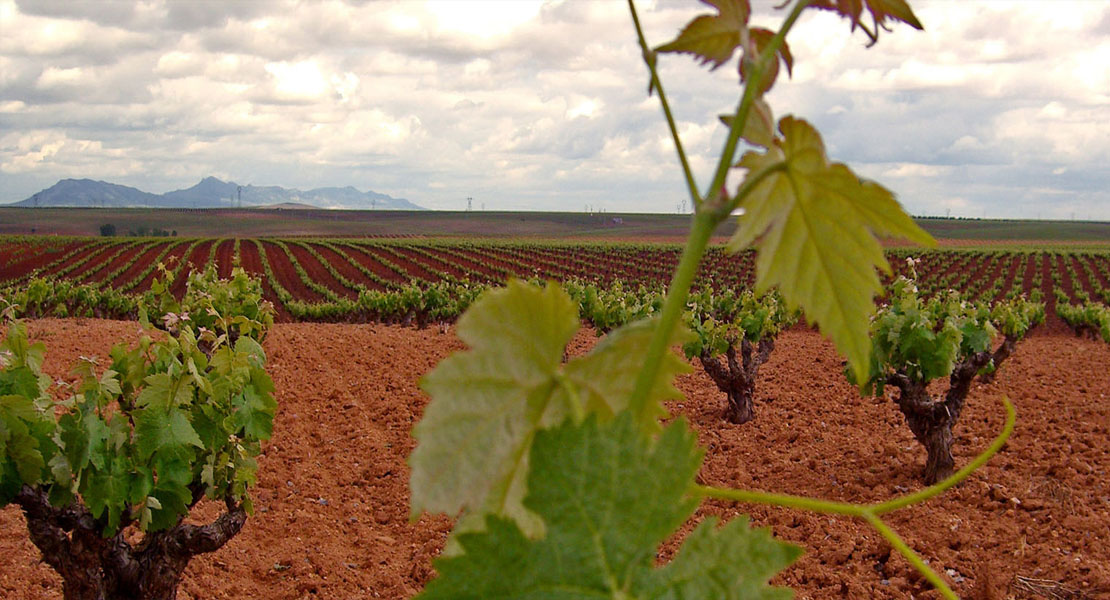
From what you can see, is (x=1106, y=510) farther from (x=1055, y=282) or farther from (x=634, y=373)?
(x=1055, y=282)

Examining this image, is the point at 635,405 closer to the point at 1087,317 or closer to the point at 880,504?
the point at 880,504

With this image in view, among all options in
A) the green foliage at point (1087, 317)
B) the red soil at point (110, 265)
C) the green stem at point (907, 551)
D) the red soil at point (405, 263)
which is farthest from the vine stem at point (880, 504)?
the red soil at point (110, 265)

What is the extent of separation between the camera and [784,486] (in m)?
7.14

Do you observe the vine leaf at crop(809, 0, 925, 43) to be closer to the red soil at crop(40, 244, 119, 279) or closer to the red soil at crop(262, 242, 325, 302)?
the red soil at crop(262, 242, 325, 302)

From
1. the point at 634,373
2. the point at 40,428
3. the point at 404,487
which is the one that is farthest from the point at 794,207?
the point at 404,487

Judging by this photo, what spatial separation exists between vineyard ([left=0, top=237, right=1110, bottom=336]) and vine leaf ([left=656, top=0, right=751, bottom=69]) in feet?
67.0

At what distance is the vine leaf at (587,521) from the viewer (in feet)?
1.46

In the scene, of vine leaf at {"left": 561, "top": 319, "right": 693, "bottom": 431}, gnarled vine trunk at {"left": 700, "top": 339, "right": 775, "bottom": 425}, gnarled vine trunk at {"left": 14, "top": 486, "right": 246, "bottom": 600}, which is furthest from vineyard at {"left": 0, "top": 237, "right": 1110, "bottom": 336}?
vine leaf at {"left": 561, "top": 319, "right": 693, "bottom": 431}

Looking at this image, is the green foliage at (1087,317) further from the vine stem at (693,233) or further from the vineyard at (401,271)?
the vine stem at (693,233)

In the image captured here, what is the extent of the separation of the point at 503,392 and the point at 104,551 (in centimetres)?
455

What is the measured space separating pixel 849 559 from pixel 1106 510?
96.0 inches

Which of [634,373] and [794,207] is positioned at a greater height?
[794,207]

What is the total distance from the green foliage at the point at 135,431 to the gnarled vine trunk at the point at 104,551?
0.29ft

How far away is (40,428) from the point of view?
3.72 metres
